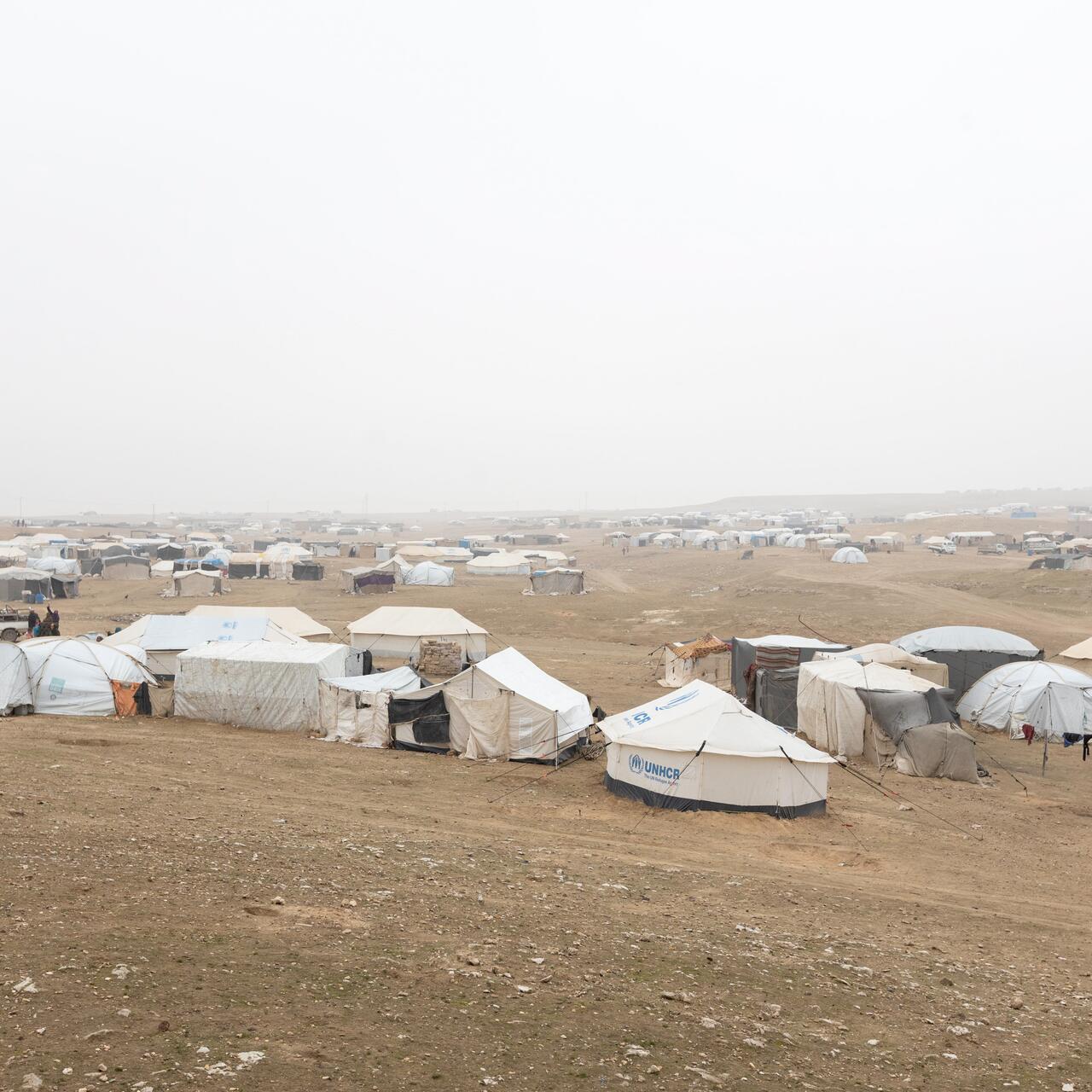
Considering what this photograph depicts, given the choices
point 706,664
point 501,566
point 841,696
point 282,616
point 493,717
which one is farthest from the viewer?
point 501,566

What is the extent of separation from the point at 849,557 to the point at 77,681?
68692mm

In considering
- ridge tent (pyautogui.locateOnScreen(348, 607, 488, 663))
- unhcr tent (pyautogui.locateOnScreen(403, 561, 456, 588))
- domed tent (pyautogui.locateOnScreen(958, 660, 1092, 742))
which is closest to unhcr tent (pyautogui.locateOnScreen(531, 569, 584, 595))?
unhcr tent (pyautogui.locateOnScreen(403, 561, 456, 588))

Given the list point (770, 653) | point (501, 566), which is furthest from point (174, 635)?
point (501, 566)

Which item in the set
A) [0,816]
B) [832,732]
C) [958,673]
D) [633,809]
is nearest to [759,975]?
[633,809]

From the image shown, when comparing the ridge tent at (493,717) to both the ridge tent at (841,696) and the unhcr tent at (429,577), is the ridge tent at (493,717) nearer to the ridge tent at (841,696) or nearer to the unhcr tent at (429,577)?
the ridge tent at (841,696)

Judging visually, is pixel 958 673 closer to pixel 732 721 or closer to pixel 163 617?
pixel 732 721

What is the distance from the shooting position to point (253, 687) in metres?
24.7

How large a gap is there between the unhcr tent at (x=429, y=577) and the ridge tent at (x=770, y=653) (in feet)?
145

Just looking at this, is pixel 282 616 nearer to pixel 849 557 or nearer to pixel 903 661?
pixel 903 661

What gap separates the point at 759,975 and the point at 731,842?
6396mm

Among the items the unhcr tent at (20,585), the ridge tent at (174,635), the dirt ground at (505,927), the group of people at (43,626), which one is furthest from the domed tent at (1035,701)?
the unhcr tent at (20,585)

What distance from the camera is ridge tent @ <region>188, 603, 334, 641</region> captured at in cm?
3634

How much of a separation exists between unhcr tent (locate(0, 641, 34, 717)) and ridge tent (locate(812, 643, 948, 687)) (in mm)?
20828

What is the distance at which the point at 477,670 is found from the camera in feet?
72.9
